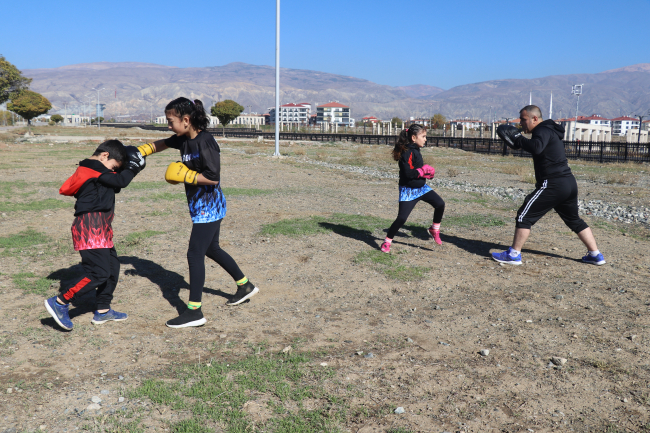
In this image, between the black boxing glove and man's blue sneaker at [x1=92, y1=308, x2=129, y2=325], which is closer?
man's blue sneaker at [x1=92, y1=308, x2=129, y2=325]

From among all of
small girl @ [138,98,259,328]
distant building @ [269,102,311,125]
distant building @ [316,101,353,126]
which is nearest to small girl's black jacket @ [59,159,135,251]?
small girl @ [138,98,259,328]

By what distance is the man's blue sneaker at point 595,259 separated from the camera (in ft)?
19.9

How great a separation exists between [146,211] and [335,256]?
15.3ft

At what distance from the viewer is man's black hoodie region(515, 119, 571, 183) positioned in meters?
5.64

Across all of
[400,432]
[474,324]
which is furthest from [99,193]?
[474,324]

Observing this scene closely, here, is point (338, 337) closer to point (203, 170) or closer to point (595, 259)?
point (203, 170)

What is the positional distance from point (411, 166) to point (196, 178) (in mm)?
3257

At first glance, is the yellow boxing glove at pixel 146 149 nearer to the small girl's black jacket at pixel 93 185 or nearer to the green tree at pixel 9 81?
the small girl's black jacket at pixel 93 185

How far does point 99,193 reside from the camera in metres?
4.01

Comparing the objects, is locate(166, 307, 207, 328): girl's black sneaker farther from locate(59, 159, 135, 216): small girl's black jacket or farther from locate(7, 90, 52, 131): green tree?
locate(7, 90, 52, 131): green tree

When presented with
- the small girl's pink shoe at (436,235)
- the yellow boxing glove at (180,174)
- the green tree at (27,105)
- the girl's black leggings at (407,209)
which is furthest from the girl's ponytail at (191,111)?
the green tree at (27,105)

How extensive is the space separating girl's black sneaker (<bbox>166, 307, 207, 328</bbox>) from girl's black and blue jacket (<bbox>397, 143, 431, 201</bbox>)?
10.7 feet

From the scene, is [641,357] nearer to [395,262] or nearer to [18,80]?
[395,262]

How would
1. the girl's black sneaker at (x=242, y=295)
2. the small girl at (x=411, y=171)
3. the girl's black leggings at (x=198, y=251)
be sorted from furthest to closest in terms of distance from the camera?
the small girl at (x=411, y=171) < the girl's black sneaker at (x=242, y=295) < the girl's black leggings at (x=198, y=251)
